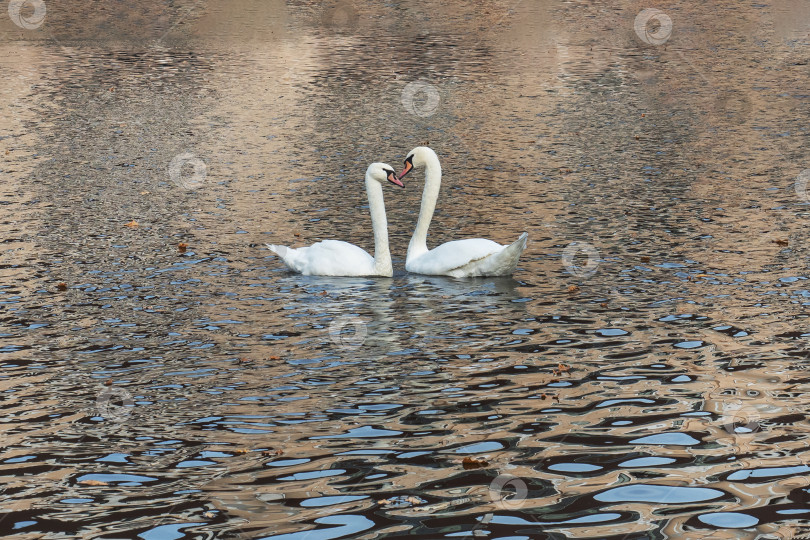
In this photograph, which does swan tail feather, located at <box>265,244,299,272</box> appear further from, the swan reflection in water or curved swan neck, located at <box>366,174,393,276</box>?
curved swan neck, located at <box>366,174,393,276</box>

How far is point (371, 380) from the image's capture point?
25.0 feet

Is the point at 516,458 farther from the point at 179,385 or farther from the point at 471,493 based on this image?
the point at 179,385

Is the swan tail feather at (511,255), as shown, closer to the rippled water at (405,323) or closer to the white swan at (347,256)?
the rippled water at (405,323)

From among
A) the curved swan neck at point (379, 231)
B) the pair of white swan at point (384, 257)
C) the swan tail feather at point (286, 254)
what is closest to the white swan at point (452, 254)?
the pair of white swan at point (384, 257)

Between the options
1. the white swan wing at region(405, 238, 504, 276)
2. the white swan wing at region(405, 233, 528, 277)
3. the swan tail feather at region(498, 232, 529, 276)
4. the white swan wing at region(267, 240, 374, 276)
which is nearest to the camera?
the swan tail feather at region(498, 232, 529, 276)

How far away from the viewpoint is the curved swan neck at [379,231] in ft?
35.5

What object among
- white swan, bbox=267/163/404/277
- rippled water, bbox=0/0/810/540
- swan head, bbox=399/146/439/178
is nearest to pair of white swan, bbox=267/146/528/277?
white swan, bbox=267/163/404/277

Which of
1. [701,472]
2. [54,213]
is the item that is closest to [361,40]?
[54,213]

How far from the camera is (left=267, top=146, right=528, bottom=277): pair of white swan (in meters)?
10.6

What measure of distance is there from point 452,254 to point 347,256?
102cm

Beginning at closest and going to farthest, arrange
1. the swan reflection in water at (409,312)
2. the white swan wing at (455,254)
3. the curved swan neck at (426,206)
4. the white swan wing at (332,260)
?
the swan reflection in water at (409,312) → the white swan wing at (455,254) → the white swan wing at (332,260) → the curved swan neck at (426,206)

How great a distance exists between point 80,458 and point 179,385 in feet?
4.37

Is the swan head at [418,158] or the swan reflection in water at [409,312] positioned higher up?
the swan head at [418,158]

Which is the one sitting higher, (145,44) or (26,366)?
(145,44)
